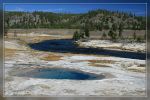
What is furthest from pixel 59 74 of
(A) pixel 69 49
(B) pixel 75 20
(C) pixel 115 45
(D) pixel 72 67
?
(C) pixel 115 45

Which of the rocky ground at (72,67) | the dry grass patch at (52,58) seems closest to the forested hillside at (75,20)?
the rocky ground at (72,67)

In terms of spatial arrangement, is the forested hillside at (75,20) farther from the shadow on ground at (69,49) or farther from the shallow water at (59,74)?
the shallow water at (59,74)

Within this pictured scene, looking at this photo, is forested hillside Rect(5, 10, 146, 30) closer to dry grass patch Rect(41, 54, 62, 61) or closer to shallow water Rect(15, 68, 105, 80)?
dry grass patch Rect(41, 54, 62, 61)

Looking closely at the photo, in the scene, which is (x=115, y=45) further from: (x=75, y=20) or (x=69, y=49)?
(x=75, y=20)

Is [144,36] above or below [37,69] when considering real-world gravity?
above

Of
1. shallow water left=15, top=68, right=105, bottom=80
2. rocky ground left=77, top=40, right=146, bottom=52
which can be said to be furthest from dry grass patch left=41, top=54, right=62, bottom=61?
rocky ground left=77, top=40, right=146, bottom=52

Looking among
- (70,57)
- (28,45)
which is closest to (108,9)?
(70,57)

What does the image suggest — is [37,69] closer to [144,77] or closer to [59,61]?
[59,61]
